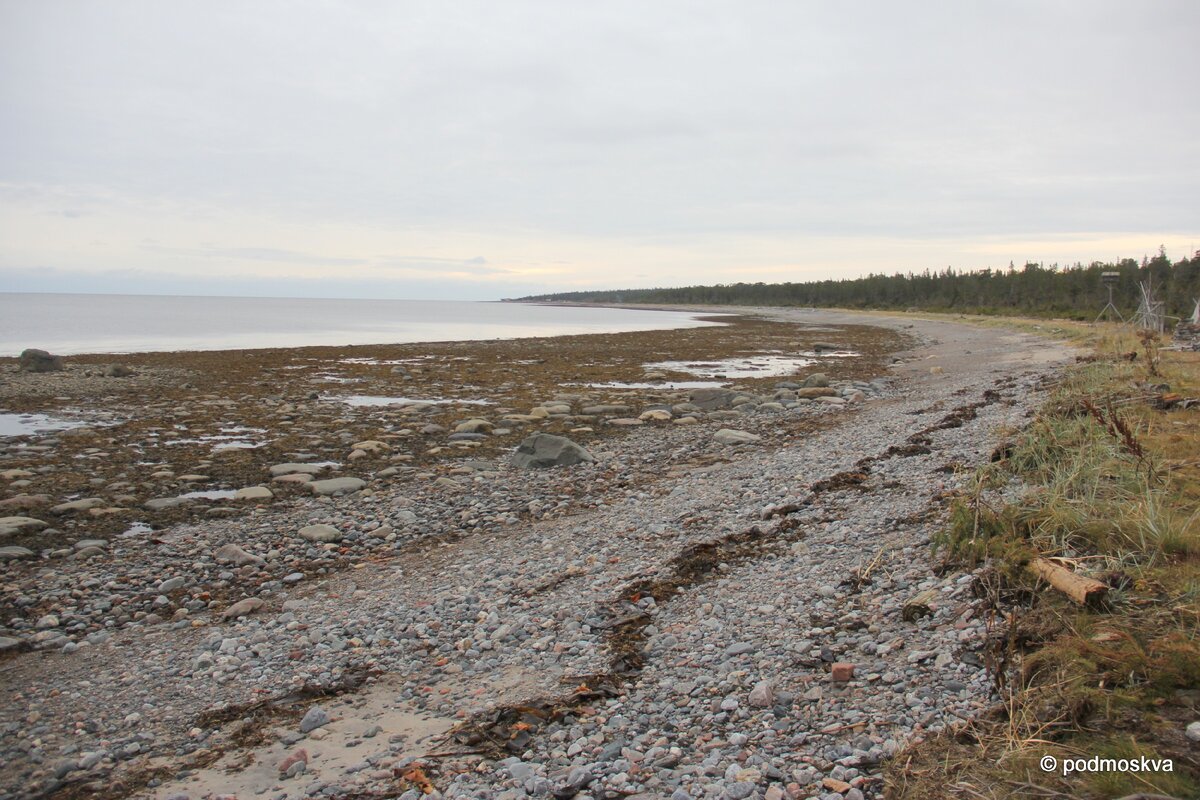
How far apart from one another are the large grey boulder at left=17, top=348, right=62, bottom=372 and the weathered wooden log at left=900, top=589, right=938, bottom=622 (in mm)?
28765

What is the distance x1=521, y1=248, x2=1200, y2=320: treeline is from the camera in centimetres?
4833

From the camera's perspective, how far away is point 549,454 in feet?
39.0

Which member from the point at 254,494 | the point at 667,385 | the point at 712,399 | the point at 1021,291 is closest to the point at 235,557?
the point at 254,494

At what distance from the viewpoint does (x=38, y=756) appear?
441cm

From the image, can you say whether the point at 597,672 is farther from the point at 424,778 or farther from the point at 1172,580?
the point at 1172,580

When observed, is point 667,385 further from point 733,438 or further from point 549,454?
point 549,454

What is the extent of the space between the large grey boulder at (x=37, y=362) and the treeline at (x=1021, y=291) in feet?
155

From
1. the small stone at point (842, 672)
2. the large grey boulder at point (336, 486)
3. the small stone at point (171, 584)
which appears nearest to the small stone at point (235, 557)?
the small stone at point (171, 584)

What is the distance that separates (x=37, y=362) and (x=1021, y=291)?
71468mm

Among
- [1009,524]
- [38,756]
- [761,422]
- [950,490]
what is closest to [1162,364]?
[761,422]

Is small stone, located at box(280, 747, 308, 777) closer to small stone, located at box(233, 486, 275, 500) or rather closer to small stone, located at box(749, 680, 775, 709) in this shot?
small stone, located at box(749, 680, 775, 709)

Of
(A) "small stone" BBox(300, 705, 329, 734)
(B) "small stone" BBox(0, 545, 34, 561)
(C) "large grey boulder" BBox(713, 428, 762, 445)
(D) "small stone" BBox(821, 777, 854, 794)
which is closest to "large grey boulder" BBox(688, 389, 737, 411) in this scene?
(C) "large grey boulder" BBox(713, 428, 762, 445)

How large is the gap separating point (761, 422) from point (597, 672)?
36.8ft

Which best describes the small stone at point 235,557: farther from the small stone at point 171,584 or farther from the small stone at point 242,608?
the small stone at point 242,608
